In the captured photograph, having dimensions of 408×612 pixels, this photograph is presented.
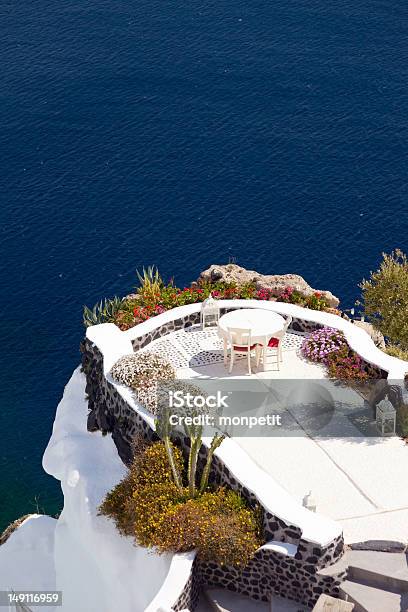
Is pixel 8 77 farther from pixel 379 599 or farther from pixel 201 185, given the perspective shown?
pixel 379 599

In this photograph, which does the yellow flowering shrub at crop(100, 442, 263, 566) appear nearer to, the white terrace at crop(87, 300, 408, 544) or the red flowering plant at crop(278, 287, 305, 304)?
the white terrace at crop(87, 300, 408, 544)

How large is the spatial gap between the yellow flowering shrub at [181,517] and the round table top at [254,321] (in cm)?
495

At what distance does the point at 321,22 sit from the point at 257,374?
2312 inches

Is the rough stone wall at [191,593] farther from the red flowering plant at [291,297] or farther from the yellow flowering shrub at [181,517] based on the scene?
the red flowering plant at [291,297]

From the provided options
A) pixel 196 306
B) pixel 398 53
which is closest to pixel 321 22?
pixel 398 53

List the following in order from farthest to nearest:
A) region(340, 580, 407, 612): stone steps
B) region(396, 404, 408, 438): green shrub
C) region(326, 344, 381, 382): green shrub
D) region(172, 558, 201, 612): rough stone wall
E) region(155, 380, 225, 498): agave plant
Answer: region(326, 344, 381, 382): green shrub → region(396, 404, 408, 438): green shrub → region(155, 380, 225, 498): agave plant → region(172, 558, 201, 612): rough stone wall → region(340, 580, 407, 612): stone steps

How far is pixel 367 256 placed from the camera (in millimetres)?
59031

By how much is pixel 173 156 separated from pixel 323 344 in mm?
38431

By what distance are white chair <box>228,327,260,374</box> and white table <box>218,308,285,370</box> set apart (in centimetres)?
13

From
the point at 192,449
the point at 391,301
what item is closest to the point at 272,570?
the point at 192,449

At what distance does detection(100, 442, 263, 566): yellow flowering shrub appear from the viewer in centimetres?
2445

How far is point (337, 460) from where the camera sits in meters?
27.4

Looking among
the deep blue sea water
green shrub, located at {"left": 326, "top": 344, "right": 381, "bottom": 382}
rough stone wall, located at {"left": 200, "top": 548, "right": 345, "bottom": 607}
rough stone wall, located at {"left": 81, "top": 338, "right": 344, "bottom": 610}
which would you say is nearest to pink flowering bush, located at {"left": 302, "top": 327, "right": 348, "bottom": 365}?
green shrub, located at {"left": 326, "top": 344, "right": 381, "bottom": 382}

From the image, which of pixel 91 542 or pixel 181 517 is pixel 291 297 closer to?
pixel 91 542
